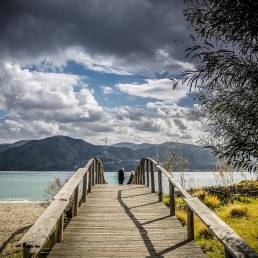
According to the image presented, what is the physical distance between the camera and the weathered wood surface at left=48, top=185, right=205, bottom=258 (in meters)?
5.81

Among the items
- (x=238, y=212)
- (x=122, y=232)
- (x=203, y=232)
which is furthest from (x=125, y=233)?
(x=238, y=212)

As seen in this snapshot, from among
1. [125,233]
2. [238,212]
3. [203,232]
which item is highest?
[125,233]

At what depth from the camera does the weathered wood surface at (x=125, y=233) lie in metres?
5.81

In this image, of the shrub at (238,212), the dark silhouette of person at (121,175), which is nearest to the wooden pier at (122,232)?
the shrub at (238,212)

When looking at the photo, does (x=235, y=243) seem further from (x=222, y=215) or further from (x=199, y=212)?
(x=222, y=215)

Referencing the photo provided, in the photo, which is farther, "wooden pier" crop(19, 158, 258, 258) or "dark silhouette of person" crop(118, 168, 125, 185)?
"dark silhouette of person" crop(118, 168, 125, 185)

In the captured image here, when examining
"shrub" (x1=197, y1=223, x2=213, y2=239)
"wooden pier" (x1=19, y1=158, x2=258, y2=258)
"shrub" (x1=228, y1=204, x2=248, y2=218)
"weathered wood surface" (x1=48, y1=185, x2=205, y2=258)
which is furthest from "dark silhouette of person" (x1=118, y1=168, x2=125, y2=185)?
"shrub" (x1=197, y1=223, x2=213, y2=239)

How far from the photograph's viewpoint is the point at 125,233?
7012 mm

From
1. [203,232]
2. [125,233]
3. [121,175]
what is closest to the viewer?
[125,233]

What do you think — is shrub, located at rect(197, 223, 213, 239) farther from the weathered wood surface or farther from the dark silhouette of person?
the dark silhouette of person

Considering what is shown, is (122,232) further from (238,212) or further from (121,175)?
(121,175)

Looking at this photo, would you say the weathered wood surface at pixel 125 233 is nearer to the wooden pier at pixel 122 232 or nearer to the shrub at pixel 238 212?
the wooden pier at pixel 122 232

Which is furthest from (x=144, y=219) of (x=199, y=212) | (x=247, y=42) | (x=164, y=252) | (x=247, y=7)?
(x=247, y=7)

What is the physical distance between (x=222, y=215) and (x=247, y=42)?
23.3 feet
